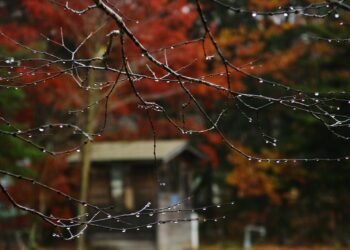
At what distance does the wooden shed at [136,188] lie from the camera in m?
21.2

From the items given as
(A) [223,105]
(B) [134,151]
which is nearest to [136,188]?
(B) [134,151]

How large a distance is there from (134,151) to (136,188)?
129cm

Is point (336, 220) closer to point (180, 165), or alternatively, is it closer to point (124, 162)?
point (180, 165)

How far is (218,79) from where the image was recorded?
65.5ft

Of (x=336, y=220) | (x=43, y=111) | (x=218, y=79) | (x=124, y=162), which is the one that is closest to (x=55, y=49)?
(x=43, y=111)

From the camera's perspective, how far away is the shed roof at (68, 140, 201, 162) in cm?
2136

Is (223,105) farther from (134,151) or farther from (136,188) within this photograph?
(136,188)

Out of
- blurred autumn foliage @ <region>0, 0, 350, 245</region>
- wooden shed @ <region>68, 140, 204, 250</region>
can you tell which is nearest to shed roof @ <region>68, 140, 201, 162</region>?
wooden shed @ <region>68, 140, 204, 250</region>

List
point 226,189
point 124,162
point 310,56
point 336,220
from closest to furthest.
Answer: point 124,162
point 336,220
point 310,56
point 226,189

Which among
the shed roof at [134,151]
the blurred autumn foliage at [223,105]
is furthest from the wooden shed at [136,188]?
the blurred autumn foliage at [223,105]

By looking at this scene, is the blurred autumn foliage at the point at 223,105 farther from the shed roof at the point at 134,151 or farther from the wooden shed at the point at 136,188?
the wooden shed at the point at 136,188

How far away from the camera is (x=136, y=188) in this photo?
21.8m

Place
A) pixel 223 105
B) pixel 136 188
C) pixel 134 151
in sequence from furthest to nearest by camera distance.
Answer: pixel 134 151
pixel 136 188
pixel 223 105

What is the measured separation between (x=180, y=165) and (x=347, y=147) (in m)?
6.11
